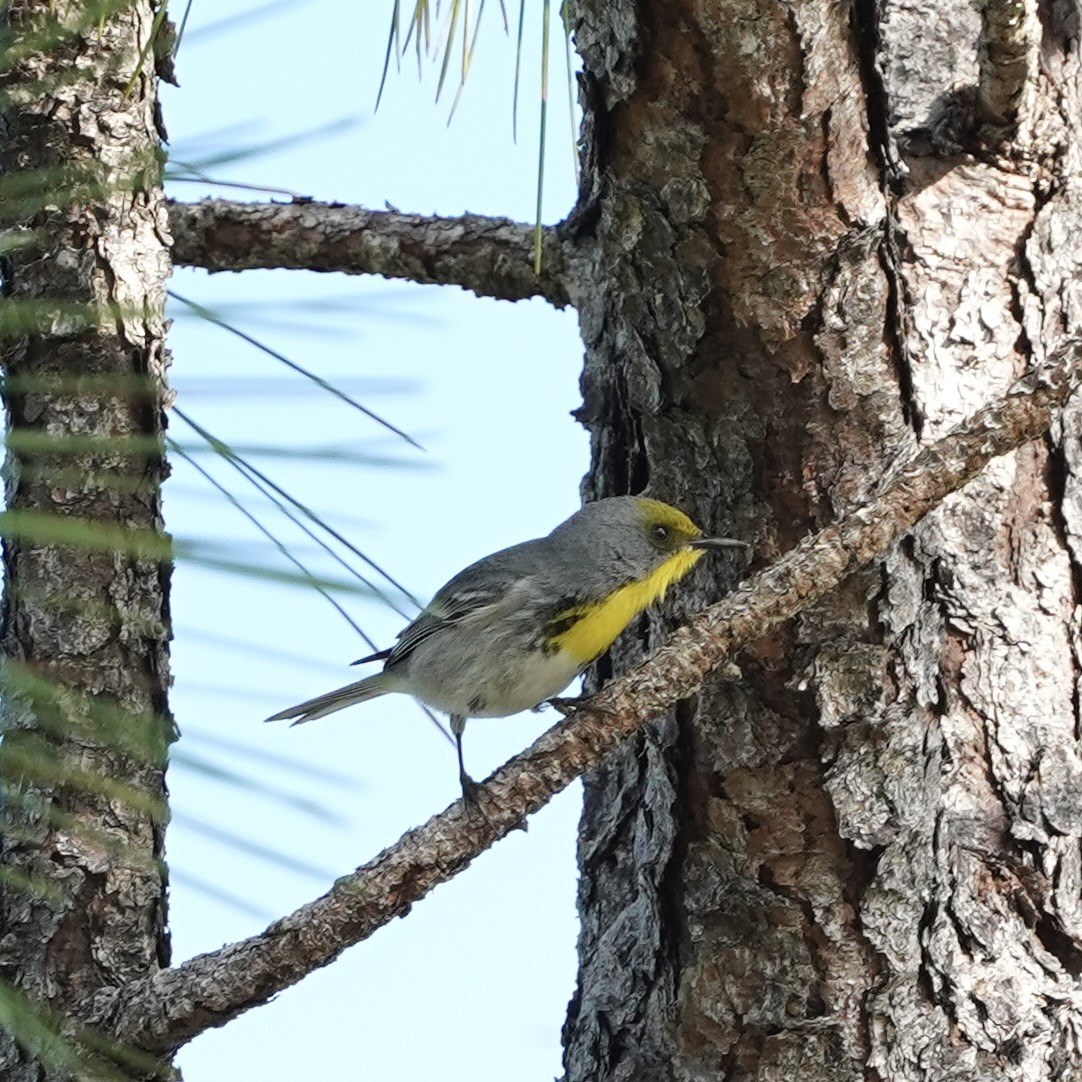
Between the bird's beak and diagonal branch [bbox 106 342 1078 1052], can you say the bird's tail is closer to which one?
the bird's beak

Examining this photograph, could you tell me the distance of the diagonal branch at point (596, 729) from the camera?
1774 mm

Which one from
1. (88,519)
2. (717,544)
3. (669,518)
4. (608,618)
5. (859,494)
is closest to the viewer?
(88,519)

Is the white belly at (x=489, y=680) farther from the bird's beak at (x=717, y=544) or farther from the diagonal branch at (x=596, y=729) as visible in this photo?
the diagonal branch at (x=596, y=729)

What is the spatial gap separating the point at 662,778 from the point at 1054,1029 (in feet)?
2.40

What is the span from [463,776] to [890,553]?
89 centimetres

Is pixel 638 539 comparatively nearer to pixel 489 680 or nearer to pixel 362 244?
pixel 489 680

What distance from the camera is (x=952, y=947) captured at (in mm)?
2430

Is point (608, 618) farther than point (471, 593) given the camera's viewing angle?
No

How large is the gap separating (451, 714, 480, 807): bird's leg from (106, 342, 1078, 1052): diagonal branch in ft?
0.09

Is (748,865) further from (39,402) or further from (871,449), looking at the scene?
(39,402)

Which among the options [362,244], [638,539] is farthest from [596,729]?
[362,244]

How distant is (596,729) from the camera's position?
1.91 m

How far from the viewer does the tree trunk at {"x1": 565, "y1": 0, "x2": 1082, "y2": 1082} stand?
237 centimetres

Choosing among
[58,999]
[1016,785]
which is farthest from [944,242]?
[58,999]
